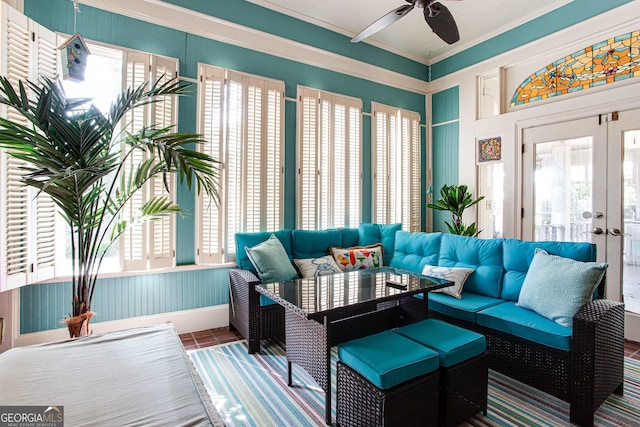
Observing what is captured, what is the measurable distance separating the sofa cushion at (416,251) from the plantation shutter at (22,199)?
3.24m

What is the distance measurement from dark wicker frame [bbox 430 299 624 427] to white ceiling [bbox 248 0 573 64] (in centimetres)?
316

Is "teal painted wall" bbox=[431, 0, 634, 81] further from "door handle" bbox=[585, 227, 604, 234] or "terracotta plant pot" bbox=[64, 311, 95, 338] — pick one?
"terracotta plant pot" bbox=[64, 311, 95, 338]

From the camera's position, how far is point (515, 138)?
13.1ft

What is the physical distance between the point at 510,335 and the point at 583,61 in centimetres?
317

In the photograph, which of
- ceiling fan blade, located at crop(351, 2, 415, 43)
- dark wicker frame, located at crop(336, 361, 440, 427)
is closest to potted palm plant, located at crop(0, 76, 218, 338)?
dark wicker frame, located at crop(336, 361, 440, 427)

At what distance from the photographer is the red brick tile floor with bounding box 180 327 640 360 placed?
285 centimetres

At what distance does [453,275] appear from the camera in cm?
279

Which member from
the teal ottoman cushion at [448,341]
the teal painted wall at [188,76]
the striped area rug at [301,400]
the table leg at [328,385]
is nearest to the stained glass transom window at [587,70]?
the teal painted wall at [188,76]

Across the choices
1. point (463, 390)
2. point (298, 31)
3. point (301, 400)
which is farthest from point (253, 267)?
point (298, 31)

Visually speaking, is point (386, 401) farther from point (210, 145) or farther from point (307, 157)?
point (307, 157)

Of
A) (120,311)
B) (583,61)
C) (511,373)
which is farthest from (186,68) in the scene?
(583,61)

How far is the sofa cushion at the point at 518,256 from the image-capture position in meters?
2.44

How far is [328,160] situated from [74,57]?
2650 millimetres
